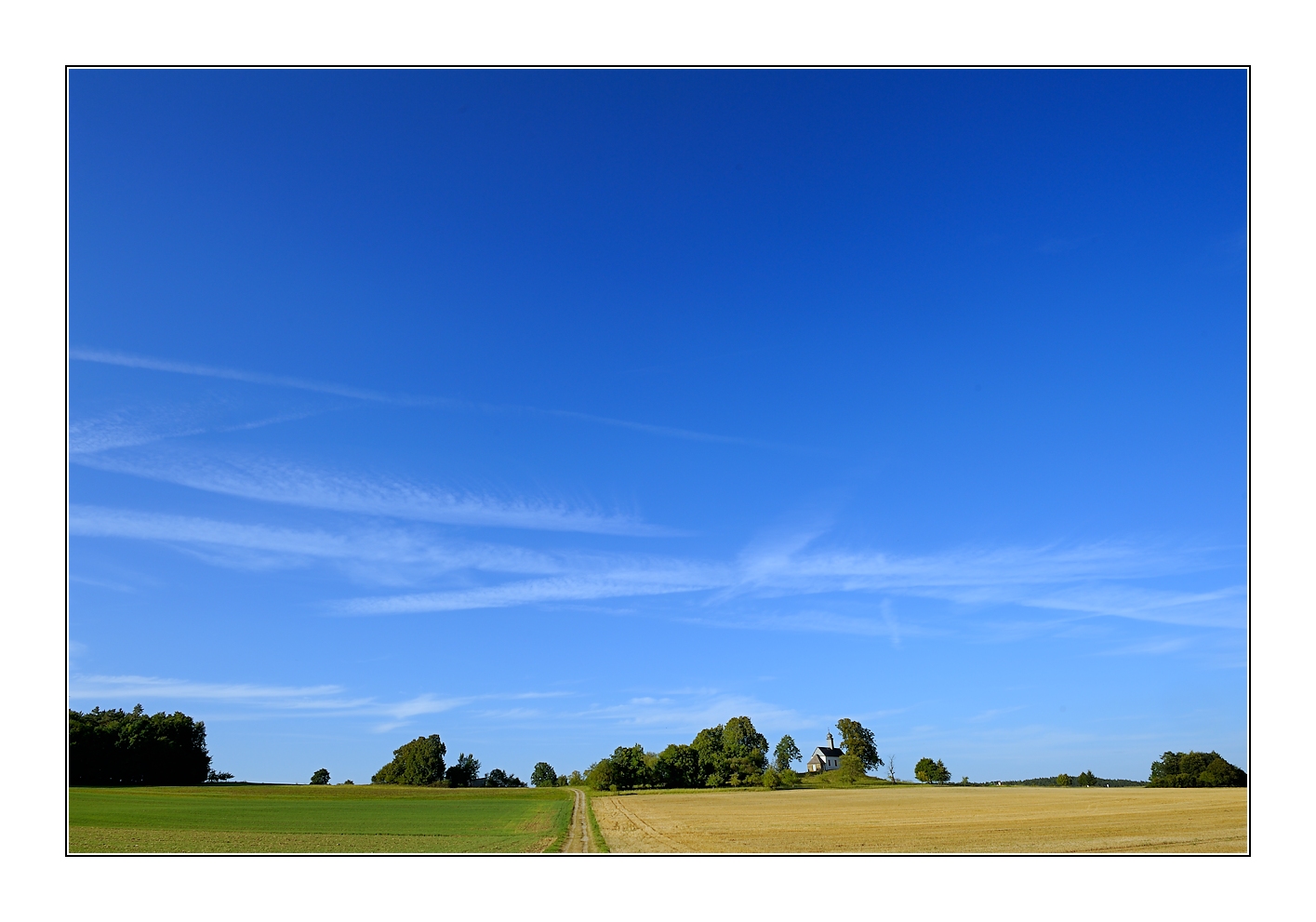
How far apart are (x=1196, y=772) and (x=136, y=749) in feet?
364

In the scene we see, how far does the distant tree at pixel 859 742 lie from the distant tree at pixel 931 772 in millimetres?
7194

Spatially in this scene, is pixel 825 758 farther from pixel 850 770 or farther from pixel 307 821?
pixel 307 821

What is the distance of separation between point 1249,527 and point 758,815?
42309 millimetres

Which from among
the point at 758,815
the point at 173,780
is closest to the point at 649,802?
the point at 758,815

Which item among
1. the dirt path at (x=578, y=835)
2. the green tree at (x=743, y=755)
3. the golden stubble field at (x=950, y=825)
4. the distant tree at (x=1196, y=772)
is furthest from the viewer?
the green tree at (x=743, y=755)

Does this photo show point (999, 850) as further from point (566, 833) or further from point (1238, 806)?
point (1238, 806)

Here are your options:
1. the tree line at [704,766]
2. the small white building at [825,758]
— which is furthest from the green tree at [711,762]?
the small white building at [825,758]

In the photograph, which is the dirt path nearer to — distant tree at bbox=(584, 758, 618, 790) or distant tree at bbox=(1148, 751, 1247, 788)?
distant tree at bbox=(584, 758, 618, 790)

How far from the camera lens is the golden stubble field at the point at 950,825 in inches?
1507

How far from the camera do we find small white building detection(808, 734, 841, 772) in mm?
161375

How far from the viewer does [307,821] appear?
187 feet

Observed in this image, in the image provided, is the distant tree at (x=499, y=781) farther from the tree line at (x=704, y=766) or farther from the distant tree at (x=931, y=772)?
the distant tree at (x=931, y=772)

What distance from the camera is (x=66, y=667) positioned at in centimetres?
2452

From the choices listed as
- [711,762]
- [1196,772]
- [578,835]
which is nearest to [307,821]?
[578,835]
